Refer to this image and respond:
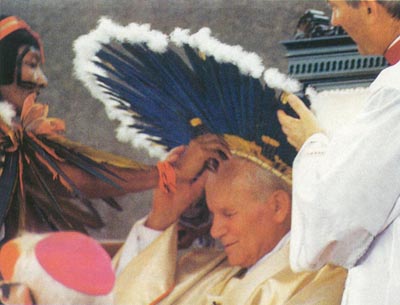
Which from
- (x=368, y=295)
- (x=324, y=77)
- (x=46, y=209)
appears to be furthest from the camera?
(x=46, y=209)

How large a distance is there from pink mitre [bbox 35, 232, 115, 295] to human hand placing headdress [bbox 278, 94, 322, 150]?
103cm

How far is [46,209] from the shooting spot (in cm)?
473

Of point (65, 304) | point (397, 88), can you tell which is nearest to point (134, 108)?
point (65, 304)

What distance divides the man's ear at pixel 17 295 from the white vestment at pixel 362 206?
1.72 meters

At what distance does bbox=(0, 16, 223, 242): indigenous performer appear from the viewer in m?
4.70

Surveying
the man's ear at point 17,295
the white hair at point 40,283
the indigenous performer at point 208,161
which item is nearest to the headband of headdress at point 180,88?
the indigenous performer at point 208,161

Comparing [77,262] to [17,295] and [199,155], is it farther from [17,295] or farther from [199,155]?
[199,155]

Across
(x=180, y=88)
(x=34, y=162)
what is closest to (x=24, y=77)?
(x=34, y=162)

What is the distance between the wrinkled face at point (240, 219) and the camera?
177 inches

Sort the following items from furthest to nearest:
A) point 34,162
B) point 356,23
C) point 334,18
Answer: point 34,162
point 334,18
point 356,23

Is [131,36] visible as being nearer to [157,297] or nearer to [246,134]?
[246,134]

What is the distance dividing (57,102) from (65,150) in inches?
9.3

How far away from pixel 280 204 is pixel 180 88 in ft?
2.33

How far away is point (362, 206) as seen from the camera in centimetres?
331
